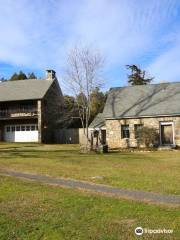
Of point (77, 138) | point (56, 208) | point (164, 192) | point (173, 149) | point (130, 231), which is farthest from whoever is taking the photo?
point (77, 138)

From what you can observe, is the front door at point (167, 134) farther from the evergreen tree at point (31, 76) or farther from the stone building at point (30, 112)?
the evergreen tree at point (31, 76)

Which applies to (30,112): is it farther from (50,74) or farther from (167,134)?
(167,134)

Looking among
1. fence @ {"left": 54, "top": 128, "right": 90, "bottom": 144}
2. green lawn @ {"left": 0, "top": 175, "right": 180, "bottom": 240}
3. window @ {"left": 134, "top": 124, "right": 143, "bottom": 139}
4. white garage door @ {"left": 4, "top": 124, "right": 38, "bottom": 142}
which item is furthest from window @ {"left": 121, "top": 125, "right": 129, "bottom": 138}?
green lawn @ {"left": 0, "top": 175, "right": 180, "bottom": 240}

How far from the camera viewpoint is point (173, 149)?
31484mm

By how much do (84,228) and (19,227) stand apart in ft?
4.11

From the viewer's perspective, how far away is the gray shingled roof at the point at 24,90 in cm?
4916

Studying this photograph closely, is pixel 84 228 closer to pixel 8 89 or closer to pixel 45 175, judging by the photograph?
pixel 45 175

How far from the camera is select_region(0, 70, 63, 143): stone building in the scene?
48500 millimetres

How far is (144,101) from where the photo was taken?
119 feet

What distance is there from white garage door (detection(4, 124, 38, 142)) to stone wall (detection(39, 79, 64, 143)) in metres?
1.32

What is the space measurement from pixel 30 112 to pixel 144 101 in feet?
57.1

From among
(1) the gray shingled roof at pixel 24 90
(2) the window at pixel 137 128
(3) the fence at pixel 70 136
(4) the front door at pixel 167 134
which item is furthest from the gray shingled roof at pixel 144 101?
(1) the gray shingled roof at pixel 24 90

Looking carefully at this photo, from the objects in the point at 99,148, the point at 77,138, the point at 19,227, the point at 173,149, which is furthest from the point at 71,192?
the point at 77,138

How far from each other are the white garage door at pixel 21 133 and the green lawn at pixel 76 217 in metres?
38.1
